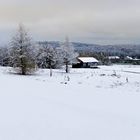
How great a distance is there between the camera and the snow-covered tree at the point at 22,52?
53656 millimetres

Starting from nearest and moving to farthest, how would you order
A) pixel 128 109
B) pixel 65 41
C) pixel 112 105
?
pixel 128 109, pixel 112 105, pixel 65 41

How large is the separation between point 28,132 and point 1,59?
3959 inches

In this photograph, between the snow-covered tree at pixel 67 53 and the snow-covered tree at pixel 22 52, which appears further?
the snow-covered tree at pixel 67 53

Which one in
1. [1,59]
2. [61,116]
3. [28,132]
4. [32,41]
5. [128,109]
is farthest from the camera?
[1,59]

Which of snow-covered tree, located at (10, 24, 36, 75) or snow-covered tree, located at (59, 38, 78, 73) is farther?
snow-covered tree, located at (59, 38, 78, 73)

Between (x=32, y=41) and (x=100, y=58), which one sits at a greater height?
(x=32, y=41)

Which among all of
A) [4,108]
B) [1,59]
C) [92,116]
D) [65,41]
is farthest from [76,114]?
[1,59]

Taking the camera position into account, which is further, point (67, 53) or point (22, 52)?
point (67, 53)

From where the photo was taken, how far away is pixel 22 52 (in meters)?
54.2

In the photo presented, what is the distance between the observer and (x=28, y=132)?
880cm

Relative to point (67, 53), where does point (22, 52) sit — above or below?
above

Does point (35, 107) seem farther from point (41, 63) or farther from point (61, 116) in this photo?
point (41, 63)

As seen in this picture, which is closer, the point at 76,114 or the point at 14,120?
the point at 14,120

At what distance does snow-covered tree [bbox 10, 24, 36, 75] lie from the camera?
53656mm
